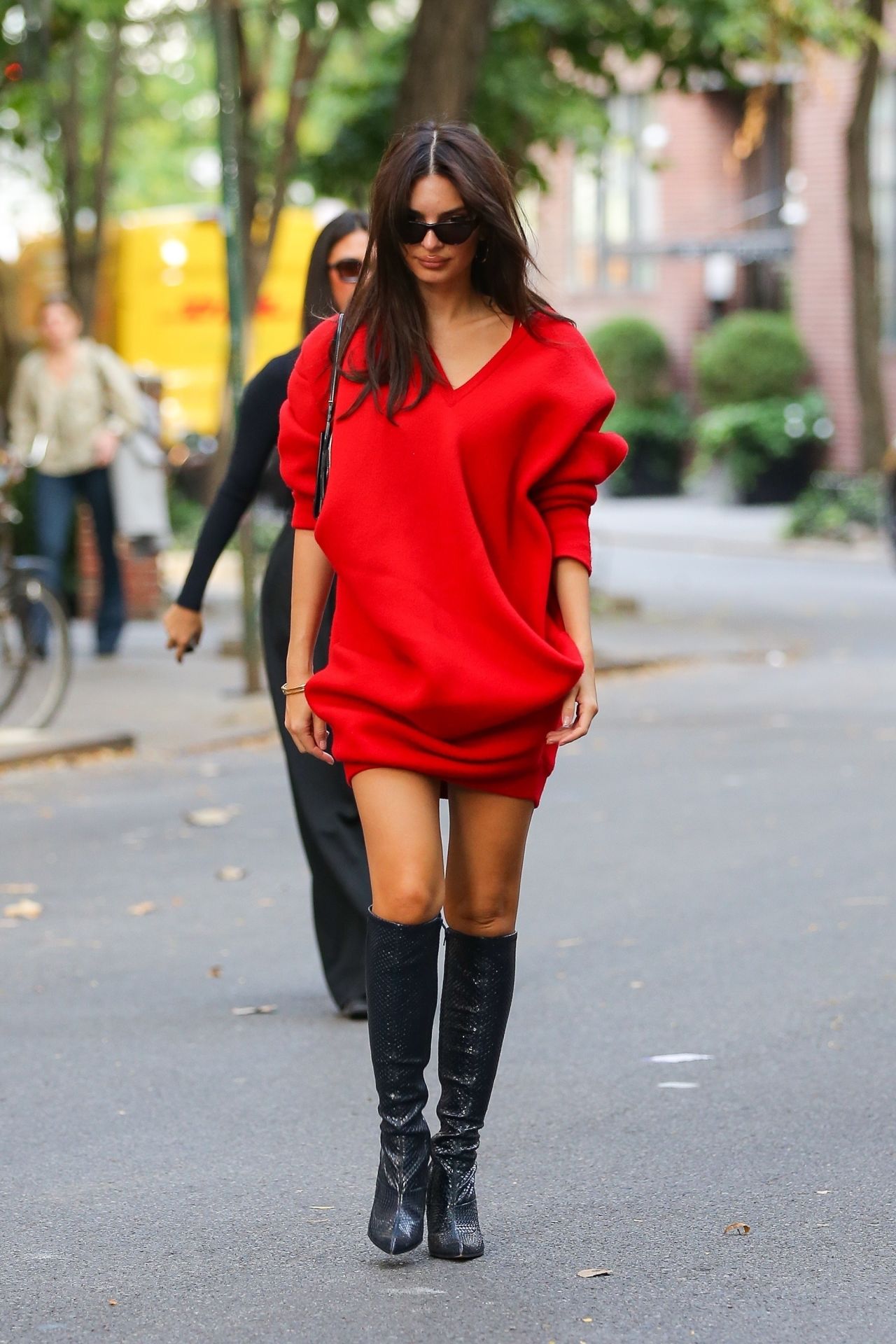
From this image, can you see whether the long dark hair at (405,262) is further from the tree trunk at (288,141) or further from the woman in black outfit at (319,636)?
the tree trunk at (288,141)

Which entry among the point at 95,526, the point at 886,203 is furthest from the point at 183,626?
the point at 886,203

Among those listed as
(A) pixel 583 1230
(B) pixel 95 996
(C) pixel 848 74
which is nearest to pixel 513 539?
(A) pixel 583 1230

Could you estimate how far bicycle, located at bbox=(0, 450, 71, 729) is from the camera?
33.1 feet

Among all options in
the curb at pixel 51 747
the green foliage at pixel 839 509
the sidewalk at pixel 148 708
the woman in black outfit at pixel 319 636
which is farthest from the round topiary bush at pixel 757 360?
the woman in black outfit at pixel 319 636

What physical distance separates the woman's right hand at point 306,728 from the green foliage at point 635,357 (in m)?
32.7

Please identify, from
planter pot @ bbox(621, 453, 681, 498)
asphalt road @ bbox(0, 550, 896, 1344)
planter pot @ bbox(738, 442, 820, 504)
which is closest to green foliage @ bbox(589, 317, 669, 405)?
planter pot @ bbox(621, 453, 681, 498)

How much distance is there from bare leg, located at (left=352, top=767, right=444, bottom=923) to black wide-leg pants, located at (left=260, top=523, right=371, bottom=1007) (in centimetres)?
179

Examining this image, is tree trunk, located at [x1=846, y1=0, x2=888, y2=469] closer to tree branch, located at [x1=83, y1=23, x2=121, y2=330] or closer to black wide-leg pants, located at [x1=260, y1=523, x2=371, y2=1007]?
tree branch, located at [x1=83, y1=23, x2=121, y2=330]

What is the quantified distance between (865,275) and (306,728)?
72.3ft

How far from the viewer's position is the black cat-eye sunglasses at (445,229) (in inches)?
141

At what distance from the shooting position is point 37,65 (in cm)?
1328

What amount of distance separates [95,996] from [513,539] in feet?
8.77

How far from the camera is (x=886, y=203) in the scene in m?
32.1

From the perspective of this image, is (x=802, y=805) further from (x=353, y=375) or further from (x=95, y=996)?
(x=353, y=375)
